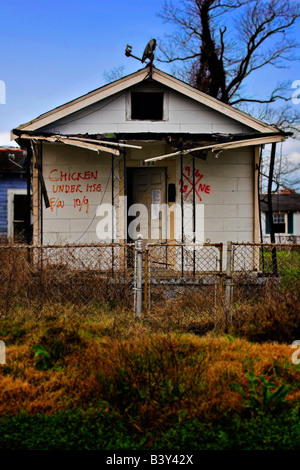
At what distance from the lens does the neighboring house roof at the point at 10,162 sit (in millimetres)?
18031

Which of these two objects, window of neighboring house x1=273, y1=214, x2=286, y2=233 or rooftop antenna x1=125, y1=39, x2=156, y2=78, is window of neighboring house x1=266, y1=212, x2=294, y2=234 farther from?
rooftop antenna x1=125, y1=39, x2=156, y2=78

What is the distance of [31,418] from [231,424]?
A: 1.70 m

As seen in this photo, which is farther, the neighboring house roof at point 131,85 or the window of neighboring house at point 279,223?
the window of neighboring house at point 279,223

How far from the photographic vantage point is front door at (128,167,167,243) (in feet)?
37.3

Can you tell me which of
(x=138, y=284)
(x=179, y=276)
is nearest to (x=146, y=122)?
(x=179, y=276)

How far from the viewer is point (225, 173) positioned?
35.7 feet

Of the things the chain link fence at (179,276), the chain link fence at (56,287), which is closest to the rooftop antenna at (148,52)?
the chain link fence at (179,276)

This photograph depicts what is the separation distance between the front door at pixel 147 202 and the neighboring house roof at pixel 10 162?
718 cm

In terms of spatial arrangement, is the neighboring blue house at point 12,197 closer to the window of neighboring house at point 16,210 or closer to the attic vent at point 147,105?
the window of neighboring house at point 16,210

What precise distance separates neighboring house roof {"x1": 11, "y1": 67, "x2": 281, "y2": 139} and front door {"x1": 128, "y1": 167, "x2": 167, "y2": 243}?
1.90 meters

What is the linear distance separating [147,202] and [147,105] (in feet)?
8.51

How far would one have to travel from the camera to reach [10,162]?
18.4 m

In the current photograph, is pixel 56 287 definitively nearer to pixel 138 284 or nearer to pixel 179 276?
pixel 138 284
